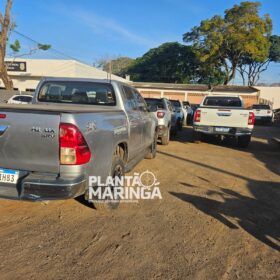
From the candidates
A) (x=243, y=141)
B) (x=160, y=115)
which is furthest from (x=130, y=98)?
(x=243, y=141)

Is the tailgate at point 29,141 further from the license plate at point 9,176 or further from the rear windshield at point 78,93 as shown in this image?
the rear windshield at point 78,93

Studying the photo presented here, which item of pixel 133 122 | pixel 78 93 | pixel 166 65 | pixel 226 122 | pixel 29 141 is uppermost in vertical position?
pixel 166 65

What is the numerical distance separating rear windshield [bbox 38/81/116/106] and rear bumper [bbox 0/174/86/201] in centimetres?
225

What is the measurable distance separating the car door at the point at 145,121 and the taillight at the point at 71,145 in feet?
10.4

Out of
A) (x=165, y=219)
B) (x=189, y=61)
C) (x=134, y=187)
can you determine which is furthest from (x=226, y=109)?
(x=189, y=61)

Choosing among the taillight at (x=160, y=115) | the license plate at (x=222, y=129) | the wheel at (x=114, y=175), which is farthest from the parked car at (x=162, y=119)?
the wheel at (x=114, y=175)

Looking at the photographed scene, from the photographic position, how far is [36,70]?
31859 millimetres

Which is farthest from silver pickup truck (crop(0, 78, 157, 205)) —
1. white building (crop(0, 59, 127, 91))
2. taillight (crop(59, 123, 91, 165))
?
white building (crop(0, 59, 127, 91))

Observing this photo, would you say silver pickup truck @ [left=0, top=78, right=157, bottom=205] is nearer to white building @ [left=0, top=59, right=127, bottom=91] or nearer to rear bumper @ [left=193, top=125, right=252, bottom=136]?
rear bumper @ [left=193, top=125, right=252, bottom=136]

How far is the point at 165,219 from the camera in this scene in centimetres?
487

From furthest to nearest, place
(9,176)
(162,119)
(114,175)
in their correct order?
1. (162,119)
2. (114,175)
3. (9,176)

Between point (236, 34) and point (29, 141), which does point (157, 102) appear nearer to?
point (29, 141)

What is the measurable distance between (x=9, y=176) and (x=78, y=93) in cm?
251

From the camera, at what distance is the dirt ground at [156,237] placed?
3.53m
